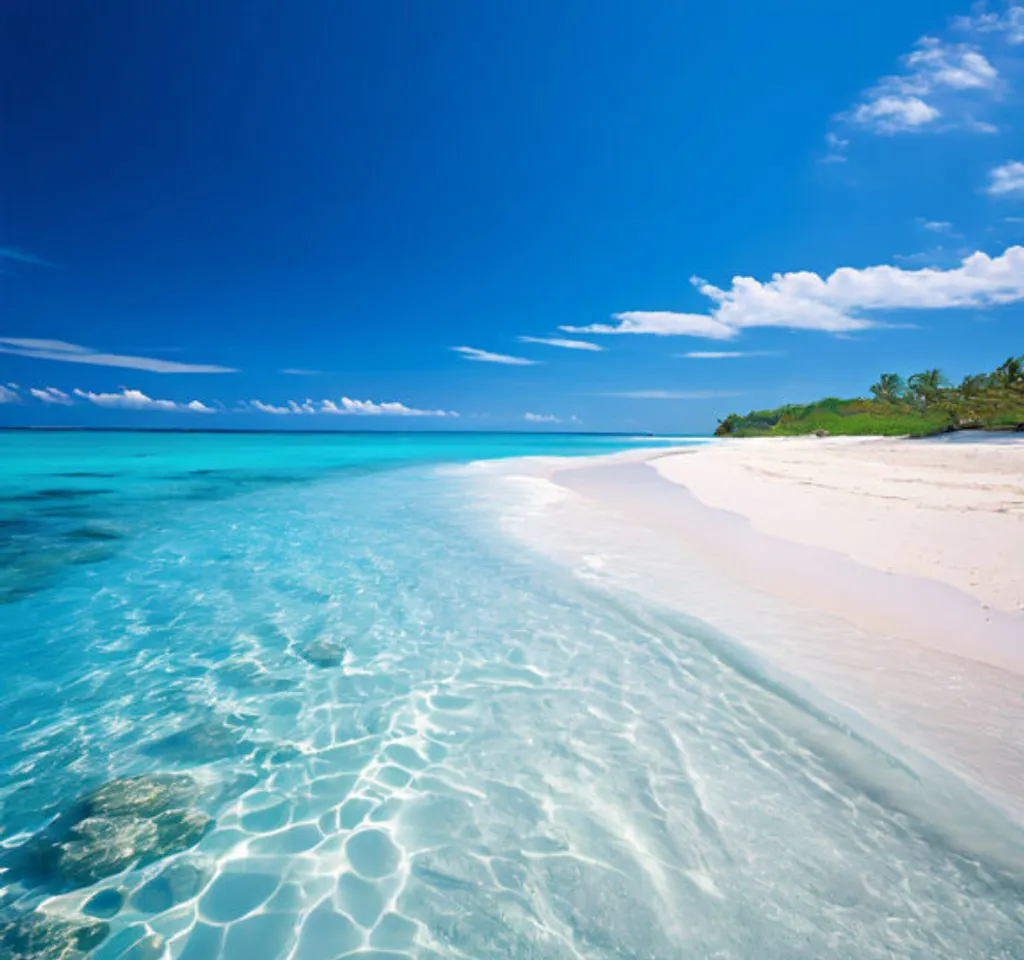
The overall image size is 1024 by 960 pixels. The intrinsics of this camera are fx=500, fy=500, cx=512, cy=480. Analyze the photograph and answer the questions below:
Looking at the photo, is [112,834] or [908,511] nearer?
[112,834]

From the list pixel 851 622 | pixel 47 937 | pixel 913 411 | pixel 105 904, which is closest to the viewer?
pixel 47 937

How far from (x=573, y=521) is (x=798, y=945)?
10.0m

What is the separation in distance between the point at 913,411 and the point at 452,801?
64959 millimetres

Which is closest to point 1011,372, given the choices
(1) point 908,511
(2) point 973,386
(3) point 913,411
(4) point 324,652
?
(2) point 973,386

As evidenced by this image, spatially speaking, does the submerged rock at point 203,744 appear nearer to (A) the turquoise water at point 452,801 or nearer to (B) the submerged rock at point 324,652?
(A) the turquoise water at point 452,801

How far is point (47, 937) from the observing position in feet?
8.29

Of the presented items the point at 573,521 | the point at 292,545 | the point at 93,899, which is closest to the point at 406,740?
the point at 93,899

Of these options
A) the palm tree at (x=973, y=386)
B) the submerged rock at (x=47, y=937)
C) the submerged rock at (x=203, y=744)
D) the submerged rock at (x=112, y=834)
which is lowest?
the submerged rock at (x=203, y=744)

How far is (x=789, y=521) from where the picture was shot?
1088 centimetres

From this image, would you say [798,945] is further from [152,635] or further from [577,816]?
[152,635]

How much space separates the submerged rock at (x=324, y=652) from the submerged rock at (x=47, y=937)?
2887 millimetres

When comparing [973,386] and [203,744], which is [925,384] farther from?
[203,744]

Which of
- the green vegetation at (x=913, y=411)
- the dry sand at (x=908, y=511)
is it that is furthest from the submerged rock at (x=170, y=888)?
the green vegetation at (x=913, y=411)

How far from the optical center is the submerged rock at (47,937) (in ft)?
8.00
